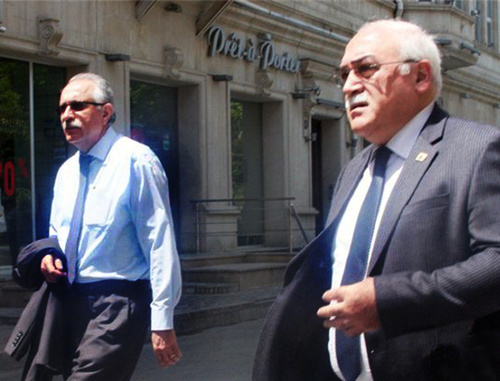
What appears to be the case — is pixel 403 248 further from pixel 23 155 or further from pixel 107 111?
pixel 23 155

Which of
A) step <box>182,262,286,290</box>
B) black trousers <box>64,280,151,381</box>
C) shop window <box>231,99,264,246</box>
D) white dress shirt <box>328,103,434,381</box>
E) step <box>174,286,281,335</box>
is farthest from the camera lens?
shop window <box>231,99,264,246</box>

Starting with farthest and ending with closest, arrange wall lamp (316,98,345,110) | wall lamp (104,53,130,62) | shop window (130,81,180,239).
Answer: wall lamp (316,98,345,110) < shop window (130,81,180,239) < wall lamp (104,53,130,62)

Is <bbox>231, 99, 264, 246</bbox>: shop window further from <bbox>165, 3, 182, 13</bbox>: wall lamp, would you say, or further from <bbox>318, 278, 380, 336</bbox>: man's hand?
<bbox>318, 278, 380, 336</bbox>: man's hand

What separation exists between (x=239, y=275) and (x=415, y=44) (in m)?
11.9

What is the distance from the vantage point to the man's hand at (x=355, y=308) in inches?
96.0

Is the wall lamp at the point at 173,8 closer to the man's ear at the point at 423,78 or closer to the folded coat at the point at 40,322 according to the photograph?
the folded coat at the point at 40,322

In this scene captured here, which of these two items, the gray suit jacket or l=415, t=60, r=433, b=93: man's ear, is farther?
l=415, t=60, r=433, b=93: man's ear

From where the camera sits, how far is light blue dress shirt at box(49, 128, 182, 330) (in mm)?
4359

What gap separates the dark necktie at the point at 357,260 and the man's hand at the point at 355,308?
25 cm

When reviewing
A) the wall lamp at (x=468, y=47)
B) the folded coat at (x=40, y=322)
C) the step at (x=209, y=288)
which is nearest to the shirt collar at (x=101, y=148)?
the folded coat at (x=40, y=322)

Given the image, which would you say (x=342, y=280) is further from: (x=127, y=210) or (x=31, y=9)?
(x=31, y=9)

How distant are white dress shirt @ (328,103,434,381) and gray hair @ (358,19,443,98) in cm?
11

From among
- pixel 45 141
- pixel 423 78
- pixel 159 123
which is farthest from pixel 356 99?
pixel 159 123

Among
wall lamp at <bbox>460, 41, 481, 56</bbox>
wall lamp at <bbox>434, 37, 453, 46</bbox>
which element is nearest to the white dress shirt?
wall lamp at <bbox>434, 37, 453, 46</bbox>
